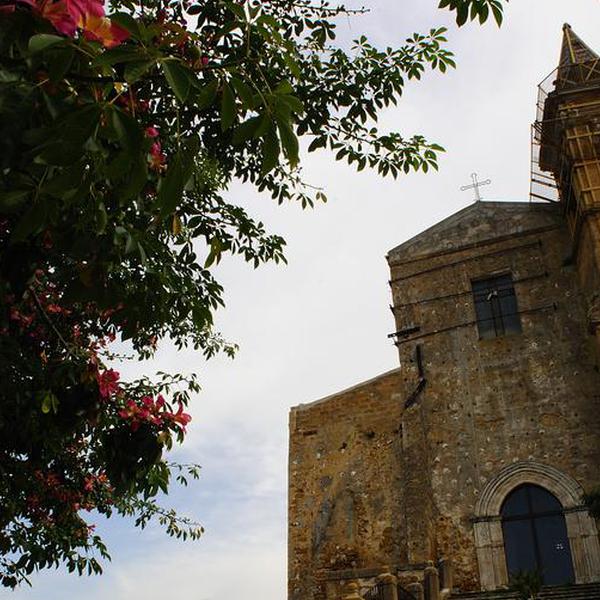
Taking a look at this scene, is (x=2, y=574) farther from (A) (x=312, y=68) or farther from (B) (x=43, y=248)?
(A) (x=312, y=68)

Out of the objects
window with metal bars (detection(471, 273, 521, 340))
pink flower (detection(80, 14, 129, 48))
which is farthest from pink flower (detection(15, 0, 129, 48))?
window with metal bars (detection(471, 273, 521, 340))

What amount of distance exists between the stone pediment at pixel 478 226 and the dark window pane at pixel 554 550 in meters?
6.56

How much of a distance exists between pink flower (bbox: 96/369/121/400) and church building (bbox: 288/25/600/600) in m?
8.13

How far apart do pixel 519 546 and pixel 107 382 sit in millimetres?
10944

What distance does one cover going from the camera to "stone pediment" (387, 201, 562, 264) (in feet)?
53.3

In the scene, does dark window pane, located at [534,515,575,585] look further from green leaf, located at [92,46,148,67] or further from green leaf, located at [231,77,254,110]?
green leaf, located at [92,46,148,67]

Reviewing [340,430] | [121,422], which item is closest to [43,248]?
[121,422]

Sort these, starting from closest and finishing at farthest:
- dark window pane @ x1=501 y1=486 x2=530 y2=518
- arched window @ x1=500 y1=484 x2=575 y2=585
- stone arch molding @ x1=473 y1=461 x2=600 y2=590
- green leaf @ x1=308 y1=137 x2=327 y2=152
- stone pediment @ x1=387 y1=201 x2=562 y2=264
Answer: green leaf @ x1=308 y1=137 x2=327 y2=152 → stone arch molding @ x1=473 y1=461 x2=600 y2=590 → arched window @ x1=500 y1=484 x2=575 y2=585 → dark window pane @ x1=501 y1=486 x2=530 y2=518 → stone pediment @ x1=387 y1=201 x2=562 y2=264

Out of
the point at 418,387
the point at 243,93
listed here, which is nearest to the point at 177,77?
the point at 243,93

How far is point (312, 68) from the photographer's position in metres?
5.58

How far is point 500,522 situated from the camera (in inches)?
518

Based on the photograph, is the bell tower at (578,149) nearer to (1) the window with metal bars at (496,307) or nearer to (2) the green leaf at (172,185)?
(1) the window with metal bars at (496,307)

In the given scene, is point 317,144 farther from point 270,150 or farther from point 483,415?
point 483,415

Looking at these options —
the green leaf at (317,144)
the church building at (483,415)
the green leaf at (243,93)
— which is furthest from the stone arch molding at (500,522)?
the green leaf at (243,93)
